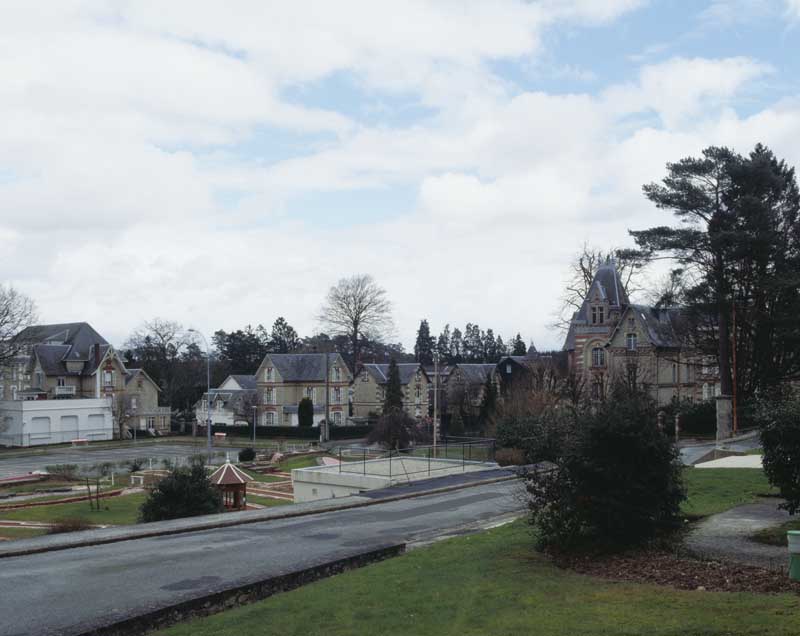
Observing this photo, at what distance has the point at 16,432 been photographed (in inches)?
2677

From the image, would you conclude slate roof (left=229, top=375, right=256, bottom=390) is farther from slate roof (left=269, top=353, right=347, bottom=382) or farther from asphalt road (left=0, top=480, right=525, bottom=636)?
asphalt road (left=0, top=480, right=525, bottom=636)

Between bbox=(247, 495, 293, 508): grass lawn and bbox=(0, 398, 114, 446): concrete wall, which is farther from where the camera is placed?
bbox=(0, 398, 114, 446): concrete wall

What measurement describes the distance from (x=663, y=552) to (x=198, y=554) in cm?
832

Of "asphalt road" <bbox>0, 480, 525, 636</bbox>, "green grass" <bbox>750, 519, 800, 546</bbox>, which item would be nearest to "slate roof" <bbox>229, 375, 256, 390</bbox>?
"asphalt road" <bbox>0, 480, 525, 636</bbox>

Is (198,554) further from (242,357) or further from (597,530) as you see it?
(242,357)

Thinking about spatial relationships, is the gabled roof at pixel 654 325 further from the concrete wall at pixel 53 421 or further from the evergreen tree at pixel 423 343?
the evergreen tree at pixel 423 343

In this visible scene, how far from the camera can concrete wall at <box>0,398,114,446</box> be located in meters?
67.9

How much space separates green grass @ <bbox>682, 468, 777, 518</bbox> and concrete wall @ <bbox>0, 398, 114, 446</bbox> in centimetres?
5897

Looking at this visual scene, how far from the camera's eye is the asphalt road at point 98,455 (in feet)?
169

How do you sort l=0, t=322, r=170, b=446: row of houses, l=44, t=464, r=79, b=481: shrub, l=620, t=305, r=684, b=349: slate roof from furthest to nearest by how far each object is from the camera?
l=0, t=322, r=170, b=446: row of houses
l=620, t=305, r=684, b=349: slate roof
l=44, t=464, r=79, b=481: shrub

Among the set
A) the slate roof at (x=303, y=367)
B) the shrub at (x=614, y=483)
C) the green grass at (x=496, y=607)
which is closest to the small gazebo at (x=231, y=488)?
the green grass at (x=496, y=607)

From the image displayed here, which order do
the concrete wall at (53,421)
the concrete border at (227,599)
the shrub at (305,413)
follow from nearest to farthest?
the concrete border at (227,599), the concrete wall at (53,421), the shrub at (305,413)

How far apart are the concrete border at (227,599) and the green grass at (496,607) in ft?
0.85

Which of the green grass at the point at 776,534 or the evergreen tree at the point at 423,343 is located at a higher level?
the evergreen tree at the point at 423,343
